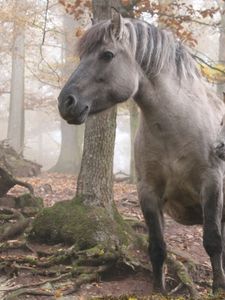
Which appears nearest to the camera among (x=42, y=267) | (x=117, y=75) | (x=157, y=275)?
(x=117, y=75)

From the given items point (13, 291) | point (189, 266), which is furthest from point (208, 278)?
point (13, 291)

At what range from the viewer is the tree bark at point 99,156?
6352mm

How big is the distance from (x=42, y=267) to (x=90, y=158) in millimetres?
1772

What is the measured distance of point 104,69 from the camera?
4234mm

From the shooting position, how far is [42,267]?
5328mm

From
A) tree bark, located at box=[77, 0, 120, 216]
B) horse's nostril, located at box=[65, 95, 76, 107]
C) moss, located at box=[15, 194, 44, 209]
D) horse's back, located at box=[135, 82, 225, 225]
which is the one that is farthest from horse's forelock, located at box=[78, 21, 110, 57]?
moss, located at box=[15, 194, 44, 209]

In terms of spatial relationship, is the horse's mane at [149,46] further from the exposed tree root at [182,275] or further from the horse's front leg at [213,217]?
the exposed tree root at [182,275]

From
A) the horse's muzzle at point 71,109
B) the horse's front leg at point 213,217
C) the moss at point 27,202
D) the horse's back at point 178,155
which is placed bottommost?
the moss at point 27,202

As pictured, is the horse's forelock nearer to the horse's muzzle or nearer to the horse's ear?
the horse's ear

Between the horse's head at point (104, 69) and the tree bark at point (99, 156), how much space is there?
209 cm

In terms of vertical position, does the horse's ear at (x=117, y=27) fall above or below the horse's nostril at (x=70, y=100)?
above

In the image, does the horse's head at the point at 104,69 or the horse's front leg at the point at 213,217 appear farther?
the horse's front leg at the point at 213,217

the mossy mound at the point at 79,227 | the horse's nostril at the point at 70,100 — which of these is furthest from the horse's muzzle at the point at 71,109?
the mossy mound at the point at 79,227

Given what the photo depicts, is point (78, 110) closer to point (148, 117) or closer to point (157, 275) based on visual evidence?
point (148, 117)
